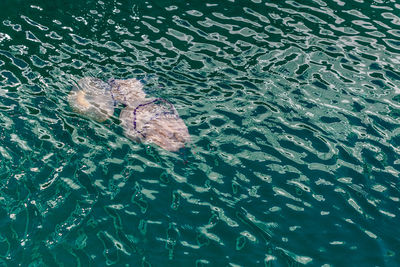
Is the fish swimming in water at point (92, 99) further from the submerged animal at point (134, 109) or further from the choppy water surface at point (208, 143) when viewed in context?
the choppy water surface at point (208, 143)

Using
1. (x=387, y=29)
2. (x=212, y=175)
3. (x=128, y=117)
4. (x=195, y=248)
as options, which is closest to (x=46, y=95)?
(x=128, y=117)

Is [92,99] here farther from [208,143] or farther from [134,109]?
[208,143]

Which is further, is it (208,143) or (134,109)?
(134,109)

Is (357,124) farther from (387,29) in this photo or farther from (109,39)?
(109,39)

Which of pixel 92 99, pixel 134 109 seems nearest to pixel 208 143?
pixel 134 109

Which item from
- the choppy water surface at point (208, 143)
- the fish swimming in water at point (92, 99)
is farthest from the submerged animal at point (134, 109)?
the choppy water surface at point (208, 143)

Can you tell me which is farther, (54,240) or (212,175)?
(212,175)
